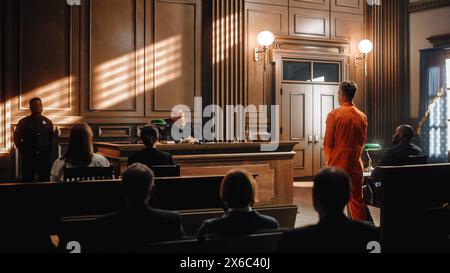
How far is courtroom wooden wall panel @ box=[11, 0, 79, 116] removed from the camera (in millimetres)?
7219

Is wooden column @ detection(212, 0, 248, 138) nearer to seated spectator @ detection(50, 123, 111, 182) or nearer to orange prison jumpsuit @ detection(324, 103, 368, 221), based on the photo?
orange prison jumpsuit @ detection(324, 103, 368, 221)

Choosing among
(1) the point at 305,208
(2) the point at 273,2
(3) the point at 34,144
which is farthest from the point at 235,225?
(2) the point at 273,2

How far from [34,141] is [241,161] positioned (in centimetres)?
278

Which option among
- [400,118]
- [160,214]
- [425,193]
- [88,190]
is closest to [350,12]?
[400,118]

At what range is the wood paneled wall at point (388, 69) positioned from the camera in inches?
382

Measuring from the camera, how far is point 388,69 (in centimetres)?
977

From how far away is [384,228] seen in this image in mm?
3750

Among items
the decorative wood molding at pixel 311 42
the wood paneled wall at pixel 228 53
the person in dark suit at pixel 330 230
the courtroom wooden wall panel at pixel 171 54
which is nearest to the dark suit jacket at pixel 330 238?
the person in dark suit at pixel 330 230

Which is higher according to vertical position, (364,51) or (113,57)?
(364,51)

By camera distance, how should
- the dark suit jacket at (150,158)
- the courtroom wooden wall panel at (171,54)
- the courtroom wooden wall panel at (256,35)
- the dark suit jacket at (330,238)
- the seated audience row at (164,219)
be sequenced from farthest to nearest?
1. the courtroom wooden wall panel at (256,35)
2. the courtroom wooden wall panel at (171,54)
3. the dark suit jacket at (150,158)
4. the seated audience row at (164,219)
5. the dark suit jacket at (330,238)

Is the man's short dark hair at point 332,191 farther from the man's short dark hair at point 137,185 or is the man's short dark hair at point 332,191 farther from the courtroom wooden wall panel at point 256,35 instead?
the courtroom wooden wall panel at point 256,35

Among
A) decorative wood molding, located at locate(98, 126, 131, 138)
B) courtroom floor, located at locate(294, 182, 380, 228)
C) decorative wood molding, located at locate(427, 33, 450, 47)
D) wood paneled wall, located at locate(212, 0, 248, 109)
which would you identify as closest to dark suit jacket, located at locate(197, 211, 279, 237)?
courtroom floor, located at locate(294, 182, 380, 228)

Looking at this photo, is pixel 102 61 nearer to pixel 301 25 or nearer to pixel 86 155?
pixel 301 25

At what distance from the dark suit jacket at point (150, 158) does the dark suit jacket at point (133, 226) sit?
1913 mm
